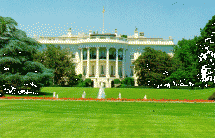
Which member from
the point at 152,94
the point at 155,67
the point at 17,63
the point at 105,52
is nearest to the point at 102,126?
the point at 17,63

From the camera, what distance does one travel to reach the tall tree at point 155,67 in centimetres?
4984

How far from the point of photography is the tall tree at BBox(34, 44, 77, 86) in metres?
51.6

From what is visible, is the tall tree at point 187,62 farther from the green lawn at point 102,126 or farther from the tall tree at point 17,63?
the green lawn at point 102,126

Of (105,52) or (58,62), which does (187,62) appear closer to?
(105,52)

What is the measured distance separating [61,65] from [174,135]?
146ft

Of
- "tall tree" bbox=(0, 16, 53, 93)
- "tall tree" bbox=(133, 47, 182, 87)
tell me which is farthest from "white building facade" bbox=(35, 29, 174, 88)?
"tall tree" bbox=(0, 16, 53, 93)

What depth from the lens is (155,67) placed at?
167 ft

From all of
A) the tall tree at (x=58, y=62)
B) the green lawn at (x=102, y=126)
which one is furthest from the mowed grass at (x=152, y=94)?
the green lawn at (x=102, y=126)

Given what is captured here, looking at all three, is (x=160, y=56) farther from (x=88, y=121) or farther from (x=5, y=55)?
(x=88, y=121)

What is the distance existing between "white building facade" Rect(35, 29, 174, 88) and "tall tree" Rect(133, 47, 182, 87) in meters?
10.5

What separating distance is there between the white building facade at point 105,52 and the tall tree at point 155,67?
34.5ft

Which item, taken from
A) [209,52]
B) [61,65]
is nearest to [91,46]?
[61,65]

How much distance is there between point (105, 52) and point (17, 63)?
34.8 m

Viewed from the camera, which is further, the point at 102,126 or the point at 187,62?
the point at 187,62
